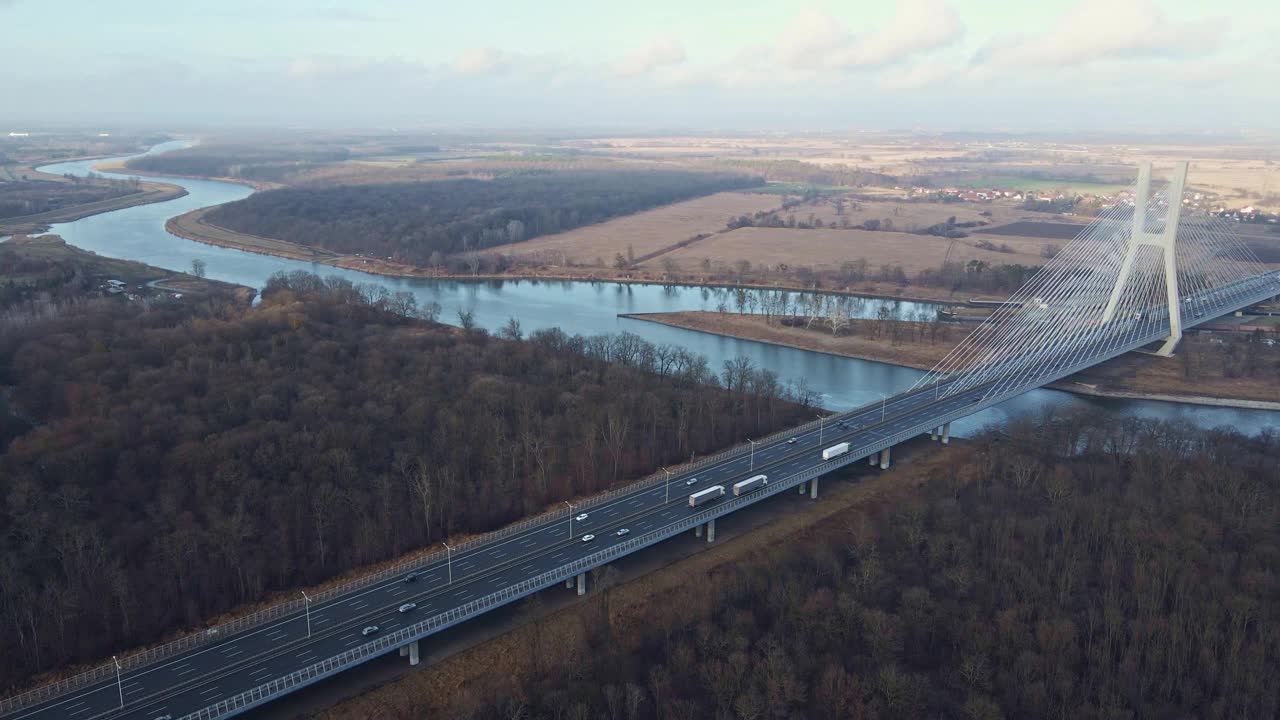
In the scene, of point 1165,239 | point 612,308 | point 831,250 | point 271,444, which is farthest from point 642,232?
point 271,444

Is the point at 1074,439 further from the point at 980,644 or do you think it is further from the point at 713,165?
the point at 713,165

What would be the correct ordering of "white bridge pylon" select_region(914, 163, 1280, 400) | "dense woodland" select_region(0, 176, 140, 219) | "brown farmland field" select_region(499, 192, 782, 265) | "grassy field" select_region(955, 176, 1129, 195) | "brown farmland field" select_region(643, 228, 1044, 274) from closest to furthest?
"white bridge pylon" select_region(914, 163, 1280, 400)
"brown farmland field" select_region(643, 228, 1044, 274)
"brown farmland field" select_region(499, 192, 782, 265)
"dense woodland" select_region(0, 176, 140, 219)
"grassy field" select_region(955, 176, 1129, 195)

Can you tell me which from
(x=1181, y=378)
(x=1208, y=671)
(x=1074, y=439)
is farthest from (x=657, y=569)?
(x=1181, y=378)

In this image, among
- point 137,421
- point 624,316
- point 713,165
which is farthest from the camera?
point 713,165

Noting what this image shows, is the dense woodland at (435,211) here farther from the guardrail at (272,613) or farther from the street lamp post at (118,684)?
the street lamp post at (118,684)

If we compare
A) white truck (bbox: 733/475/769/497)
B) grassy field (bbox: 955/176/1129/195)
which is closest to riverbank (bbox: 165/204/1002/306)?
white truck (bbox: 733/475/769/497)

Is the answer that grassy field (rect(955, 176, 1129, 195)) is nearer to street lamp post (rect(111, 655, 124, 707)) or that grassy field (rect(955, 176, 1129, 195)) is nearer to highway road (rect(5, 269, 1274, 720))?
highway road (rect(5, 269, 1274, 720))
